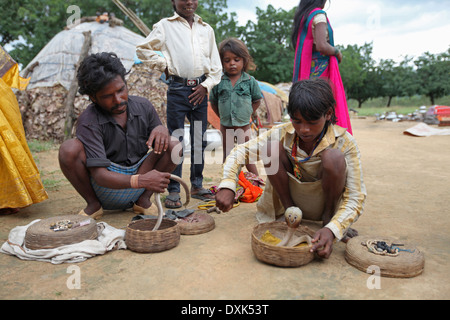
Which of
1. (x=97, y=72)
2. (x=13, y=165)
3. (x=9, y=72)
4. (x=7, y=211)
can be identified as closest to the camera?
(x=97, y=72)

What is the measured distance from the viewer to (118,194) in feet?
9.23

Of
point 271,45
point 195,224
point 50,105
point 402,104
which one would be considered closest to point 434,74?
point 402,104

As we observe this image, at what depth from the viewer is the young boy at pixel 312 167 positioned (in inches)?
82.3

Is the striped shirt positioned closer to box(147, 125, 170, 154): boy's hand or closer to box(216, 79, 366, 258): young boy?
box(216, 79, 366, 258): young boy

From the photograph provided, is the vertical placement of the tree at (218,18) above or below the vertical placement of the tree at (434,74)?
above

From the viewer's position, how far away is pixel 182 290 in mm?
1728

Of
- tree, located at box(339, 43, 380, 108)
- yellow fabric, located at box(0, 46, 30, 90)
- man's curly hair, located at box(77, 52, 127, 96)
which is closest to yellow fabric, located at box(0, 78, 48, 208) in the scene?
yellow fabric, located at box(0, 46, 30, 90)

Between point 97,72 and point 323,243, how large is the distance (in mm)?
1891

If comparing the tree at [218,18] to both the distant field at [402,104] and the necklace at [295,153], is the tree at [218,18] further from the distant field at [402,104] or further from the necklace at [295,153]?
the necklace at [295,153]

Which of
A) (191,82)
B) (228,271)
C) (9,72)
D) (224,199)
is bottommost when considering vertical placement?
(228,271)

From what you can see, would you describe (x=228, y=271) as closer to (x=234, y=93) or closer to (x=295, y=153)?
(x=295, y=153)

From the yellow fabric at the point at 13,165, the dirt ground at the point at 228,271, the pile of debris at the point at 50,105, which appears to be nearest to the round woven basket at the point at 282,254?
the dirt ground at the point at 228,271

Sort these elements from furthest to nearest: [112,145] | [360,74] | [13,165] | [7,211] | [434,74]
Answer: [360,74], [434,74], [7,211], [13,165], [112,145]

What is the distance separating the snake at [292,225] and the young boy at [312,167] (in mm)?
104
